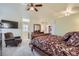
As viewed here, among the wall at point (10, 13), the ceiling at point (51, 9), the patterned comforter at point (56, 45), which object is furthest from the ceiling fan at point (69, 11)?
the wall at point (10, 13)

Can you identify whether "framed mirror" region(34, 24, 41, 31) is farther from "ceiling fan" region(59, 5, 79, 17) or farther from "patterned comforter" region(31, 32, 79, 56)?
"ceiling fan" region(59, 5, 79, 17)

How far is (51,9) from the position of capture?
1900 millimetres

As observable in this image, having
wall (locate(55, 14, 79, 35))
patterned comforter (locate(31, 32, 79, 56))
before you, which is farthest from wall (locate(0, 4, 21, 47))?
wall (locate(55, 14, 79, 35))

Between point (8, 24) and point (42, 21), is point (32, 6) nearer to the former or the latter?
point (42, 21)

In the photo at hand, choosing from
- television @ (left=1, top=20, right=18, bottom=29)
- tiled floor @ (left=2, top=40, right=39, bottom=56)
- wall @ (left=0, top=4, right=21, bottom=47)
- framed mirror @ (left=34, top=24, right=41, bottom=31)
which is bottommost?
tiled floor @ (left=2, top=40, right=39, bottom=56)

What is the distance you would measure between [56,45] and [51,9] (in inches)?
21.0

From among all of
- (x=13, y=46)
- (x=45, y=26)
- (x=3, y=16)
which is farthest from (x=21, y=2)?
(x=13, y=46)

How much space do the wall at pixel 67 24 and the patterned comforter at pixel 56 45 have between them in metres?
0.07

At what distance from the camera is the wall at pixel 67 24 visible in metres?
1.86

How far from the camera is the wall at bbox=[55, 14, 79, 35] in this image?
6.10 feet

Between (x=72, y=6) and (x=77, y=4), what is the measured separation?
75mm

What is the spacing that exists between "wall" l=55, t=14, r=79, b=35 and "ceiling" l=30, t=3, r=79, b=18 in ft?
0.32

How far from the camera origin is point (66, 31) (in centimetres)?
190

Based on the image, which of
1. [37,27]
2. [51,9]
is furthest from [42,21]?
[51,9]
